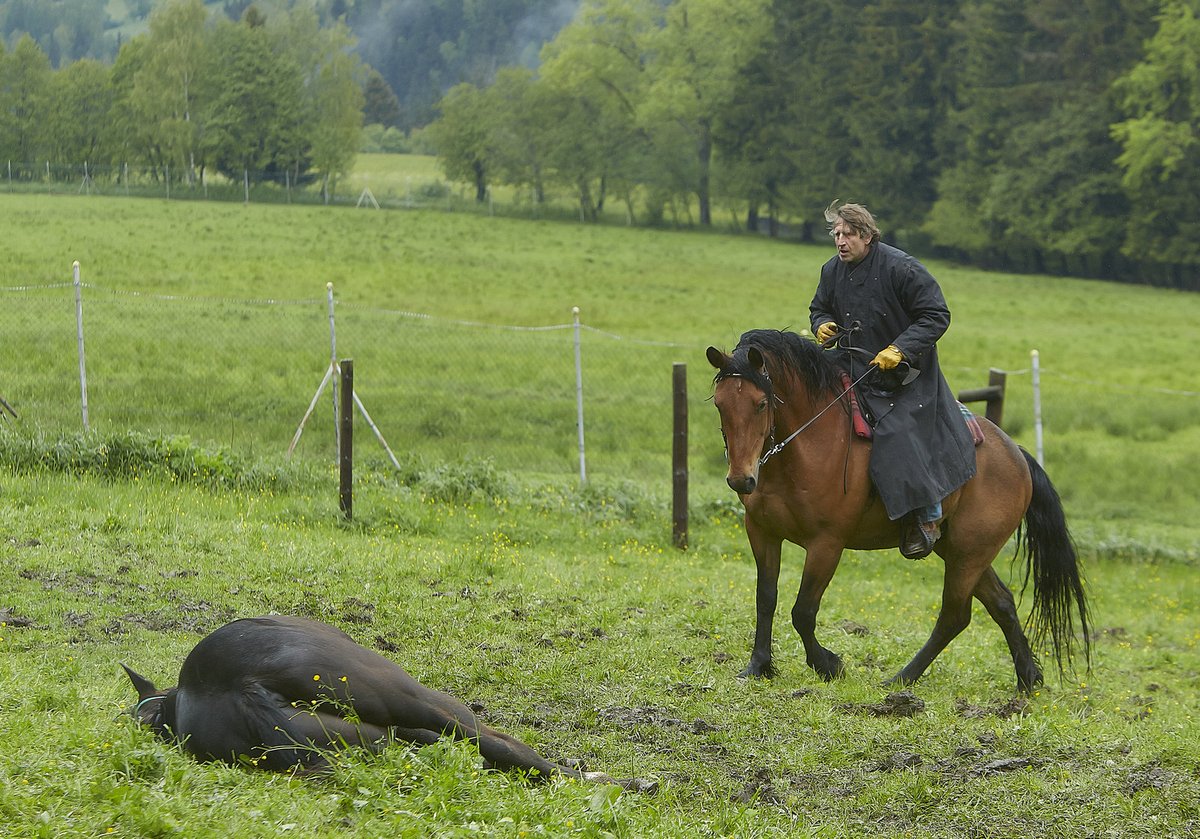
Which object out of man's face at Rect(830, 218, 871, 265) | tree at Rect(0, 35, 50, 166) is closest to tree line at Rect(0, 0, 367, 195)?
tree at Rect(0, 35, 50, 166)

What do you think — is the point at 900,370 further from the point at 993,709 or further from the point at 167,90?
the point at 167,90

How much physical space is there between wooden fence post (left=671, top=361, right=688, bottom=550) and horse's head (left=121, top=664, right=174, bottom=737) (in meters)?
7.34

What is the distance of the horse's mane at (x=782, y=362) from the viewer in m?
6.56

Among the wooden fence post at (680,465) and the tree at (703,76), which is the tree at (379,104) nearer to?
the tree at (703,76)

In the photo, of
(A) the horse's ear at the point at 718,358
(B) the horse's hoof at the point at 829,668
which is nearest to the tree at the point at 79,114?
(A) the horse's ear at the point at 718,358

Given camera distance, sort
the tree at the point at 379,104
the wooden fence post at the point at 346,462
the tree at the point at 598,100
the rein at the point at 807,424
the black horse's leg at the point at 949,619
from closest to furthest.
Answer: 1. the rein at the point at 807,424
2. the black horse's leg at the point at 949,619
3. the wooden fence post at the point at 346,462
4. the tree at the point at 598,100
5. the tree at the point at 379,104

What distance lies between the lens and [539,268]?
130 ft

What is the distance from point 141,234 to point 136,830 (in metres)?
31.9

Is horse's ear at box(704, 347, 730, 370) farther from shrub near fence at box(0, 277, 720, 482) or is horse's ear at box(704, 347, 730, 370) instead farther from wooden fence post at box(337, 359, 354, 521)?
shrub near fence at box(0, 277, 720, 482)

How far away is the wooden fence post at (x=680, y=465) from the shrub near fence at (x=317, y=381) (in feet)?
10.2

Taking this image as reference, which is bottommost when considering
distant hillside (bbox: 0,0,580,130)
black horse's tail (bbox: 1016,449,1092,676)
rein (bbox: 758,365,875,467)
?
black horse's tail (bbox: 1016,449,1092,676)

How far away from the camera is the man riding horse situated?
6941 millimetres

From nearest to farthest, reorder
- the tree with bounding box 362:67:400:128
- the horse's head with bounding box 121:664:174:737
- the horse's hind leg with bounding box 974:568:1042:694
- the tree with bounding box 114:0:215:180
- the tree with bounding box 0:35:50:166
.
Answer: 1. the horse's head with bounding box 121:664:174:737
2. the horse's hind leg with bounding box 974:568:1042:694
3. the tree with bounding box 0:35:50:166
4. the tree with bounding box 114:0:215:180
5. the tree with bounding box 362:67:400:128

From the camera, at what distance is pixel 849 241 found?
23.5 feet
